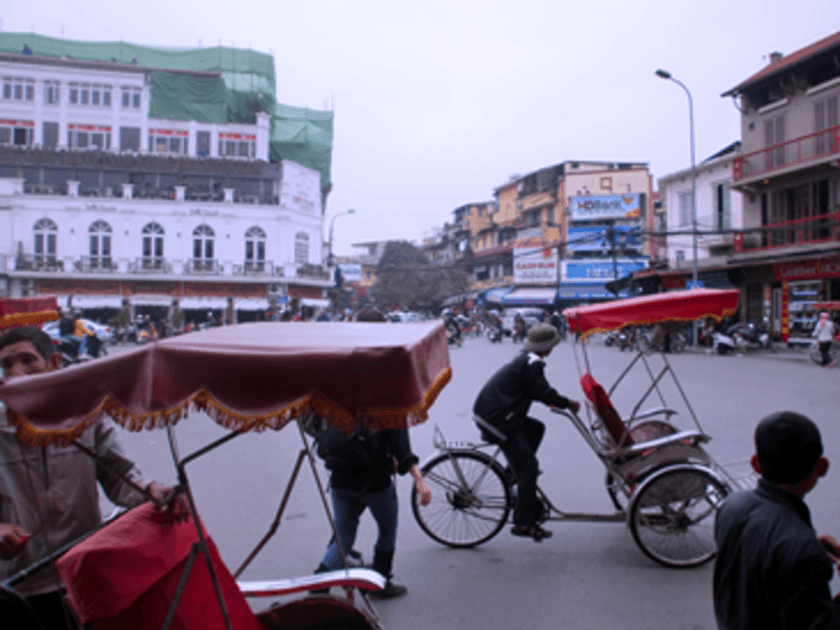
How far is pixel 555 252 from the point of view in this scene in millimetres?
41969

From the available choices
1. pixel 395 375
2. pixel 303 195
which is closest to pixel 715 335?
pixel 395 375

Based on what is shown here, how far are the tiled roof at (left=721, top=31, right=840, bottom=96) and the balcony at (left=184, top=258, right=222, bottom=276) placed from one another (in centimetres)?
3187

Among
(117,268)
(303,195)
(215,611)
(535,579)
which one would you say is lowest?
(535,579)

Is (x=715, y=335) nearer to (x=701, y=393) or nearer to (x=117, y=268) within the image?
(x=701, y=393)

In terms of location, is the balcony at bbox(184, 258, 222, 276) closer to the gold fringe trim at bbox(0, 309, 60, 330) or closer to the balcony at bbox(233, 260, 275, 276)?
the balcony at bbox(233, 260, 275, 276)

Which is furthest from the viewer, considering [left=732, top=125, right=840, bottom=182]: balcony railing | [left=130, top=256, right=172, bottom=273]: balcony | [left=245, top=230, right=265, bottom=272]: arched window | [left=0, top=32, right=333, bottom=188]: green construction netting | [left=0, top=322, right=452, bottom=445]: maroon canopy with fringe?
[left=0, top=32, right=333, bottom=188]: green construction netting

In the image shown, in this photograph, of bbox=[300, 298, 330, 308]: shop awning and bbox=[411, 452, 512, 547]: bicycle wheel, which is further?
bbox=[300, 298, 330, 308]: shop awning

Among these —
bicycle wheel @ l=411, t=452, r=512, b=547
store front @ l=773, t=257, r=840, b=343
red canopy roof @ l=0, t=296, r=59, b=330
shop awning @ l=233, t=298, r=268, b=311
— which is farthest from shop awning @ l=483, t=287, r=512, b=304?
bicycle wheel @ l=411, t=452, r=512, b=547

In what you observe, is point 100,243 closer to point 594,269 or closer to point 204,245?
point 204,245

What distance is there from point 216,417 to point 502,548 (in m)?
2.84

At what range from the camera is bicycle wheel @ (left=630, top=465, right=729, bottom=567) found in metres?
3.72

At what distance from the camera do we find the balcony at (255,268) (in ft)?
135

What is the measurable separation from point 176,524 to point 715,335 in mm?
21334

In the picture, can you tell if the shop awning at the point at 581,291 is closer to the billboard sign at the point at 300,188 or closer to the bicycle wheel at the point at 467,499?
the billboard sign at the point at 300,188
